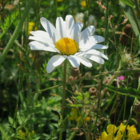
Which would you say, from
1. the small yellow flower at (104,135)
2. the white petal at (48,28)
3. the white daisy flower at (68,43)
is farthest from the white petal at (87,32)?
the small yellow flower at (104,135)

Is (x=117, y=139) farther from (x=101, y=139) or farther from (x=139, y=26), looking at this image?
(x=139, y=26)

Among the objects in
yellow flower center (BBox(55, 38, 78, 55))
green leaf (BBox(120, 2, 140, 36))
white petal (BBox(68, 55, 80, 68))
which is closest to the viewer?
white petal (BBox(68, 55, 80, 68))

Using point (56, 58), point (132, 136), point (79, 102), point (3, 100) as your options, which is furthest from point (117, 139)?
point (3, 100)

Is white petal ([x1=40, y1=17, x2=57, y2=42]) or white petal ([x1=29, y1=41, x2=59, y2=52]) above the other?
white petal ([x1=40, y1=17, x2=57, y2=42])

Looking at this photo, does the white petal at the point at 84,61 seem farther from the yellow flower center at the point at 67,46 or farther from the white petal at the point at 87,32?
the white petal at the point at 87,32

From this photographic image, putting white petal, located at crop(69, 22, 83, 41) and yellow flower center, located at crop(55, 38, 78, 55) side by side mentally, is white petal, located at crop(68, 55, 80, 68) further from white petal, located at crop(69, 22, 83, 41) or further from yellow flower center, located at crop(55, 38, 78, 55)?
white petal, located at crop(69, 22, 83, 41)

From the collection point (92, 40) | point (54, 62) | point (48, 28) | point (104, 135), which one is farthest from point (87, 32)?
point (104, 135)

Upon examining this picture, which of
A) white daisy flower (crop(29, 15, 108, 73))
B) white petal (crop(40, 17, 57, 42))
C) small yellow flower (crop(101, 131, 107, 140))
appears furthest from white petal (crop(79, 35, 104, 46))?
small yellow flower (crop(101, 131, 107, 140))
